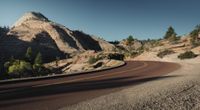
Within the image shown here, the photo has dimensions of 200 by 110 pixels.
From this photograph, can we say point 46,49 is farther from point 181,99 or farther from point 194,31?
point 181,99

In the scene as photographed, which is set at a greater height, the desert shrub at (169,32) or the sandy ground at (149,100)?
→ the desert shrub at (169,32)

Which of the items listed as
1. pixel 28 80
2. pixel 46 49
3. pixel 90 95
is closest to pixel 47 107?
pixel 90 95

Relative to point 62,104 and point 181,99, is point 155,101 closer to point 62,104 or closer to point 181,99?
point 181,99

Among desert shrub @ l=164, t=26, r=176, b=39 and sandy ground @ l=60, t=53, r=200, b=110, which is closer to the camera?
sandy ground @ l=60, t=53, r=200, b=110

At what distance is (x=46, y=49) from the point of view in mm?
196000

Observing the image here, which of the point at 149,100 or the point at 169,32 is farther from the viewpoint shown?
the point at 169,32

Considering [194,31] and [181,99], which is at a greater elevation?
[194,31]

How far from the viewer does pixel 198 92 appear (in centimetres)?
1528

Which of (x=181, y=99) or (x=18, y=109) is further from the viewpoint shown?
(x=181, y=99)

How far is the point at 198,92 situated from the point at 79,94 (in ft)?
20.4

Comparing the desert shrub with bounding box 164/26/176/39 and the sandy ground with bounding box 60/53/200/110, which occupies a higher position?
the desert shrub with bounding box 164/26/176/39

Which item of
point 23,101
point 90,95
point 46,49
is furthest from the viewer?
point 46,49

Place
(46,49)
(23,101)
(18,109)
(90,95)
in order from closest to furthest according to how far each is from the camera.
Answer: (18,109), (23,101), (90,95), (46,49)

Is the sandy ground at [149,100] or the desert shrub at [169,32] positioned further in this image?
the desert shrub at [169,32]
